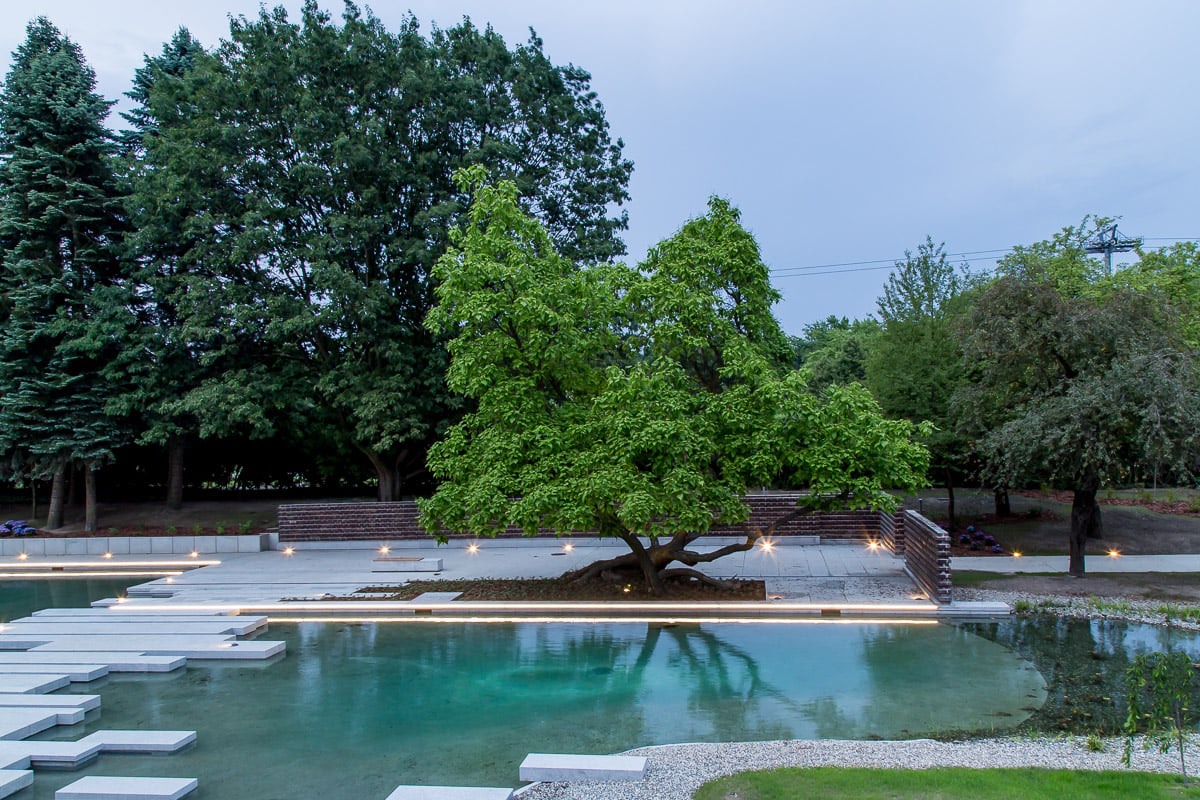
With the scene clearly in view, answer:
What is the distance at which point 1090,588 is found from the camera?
42.8 feet

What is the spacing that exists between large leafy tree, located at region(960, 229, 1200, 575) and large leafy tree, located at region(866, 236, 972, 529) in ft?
9.63

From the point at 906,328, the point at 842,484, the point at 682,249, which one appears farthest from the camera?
the point at 906,328

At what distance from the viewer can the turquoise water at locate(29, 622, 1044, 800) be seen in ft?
23.1

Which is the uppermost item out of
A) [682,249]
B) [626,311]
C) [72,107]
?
[72,107]

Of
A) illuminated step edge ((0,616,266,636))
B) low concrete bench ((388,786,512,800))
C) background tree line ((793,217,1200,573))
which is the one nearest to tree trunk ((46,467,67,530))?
illuminated step edge ((0,616,266,636))

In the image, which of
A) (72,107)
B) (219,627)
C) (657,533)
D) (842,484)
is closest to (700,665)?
(657,533)

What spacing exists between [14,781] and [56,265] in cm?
2051

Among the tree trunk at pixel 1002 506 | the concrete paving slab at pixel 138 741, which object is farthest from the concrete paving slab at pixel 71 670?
the tree trunk at pixel 1002 506

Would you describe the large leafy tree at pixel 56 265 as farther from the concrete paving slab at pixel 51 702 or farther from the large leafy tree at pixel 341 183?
the concrete paving slab at pixel 51 702

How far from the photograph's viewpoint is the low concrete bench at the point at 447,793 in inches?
231

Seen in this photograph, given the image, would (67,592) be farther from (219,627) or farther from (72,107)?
(72,107)

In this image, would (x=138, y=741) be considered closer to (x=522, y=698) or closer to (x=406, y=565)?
(x=522, y=698)

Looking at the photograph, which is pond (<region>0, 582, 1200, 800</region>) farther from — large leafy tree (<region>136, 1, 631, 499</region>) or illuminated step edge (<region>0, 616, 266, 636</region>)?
large leafy tree (<region>136, 1, 631, 499</region>)

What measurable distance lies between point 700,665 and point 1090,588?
7.45 m
